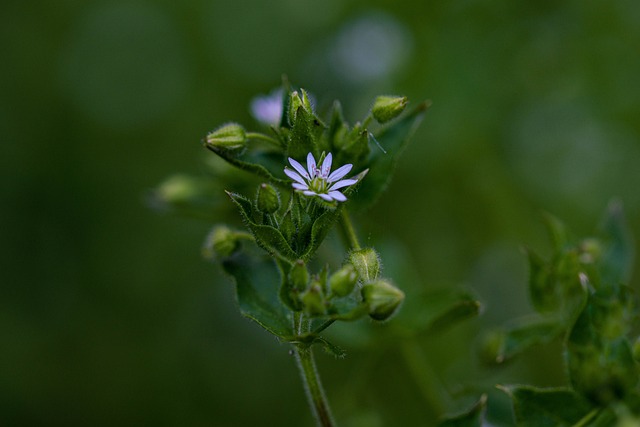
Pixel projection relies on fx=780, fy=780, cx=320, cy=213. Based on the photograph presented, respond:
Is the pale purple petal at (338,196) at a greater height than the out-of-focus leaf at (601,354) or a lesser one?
→ greater

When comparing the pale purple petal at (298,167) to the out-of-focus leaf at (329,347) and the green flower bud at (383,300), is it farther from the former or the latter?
the out-of-focus leaf at (329,347)


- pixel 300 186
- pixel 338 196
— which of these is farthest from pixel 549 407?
pixel 300 186

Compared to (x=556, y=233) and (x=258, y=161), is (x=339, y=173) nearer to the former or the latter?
(x=258, y=161)

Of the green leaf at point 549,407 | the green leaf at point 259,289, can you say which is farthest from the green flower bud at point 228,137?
the green leaf at point 549,407

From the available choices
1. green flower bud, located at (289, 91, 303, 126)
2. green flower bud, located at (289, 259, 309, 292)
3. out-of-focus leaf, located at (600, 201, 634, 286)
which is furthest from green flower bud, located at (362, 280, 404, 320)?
out-of-focus leaf, located at (600, 201, 634, 286)

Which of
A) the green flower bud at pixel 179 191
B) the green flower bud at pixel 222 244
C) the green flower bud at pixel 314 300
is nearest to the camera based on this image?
the green flower bud at pixel 314 300
